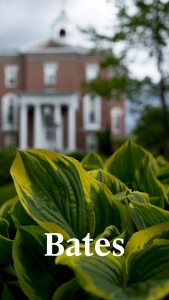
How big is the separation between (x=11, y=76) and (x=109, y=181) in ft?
154

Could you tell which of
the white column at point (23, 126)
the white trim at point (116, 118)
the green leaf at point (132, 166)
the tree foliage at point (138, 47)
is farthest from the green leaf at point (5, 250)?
the white trim at point (116, 118)

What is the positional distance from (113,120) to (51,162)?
4593 cm

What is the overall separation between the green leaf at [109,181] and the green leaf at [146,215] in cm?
20

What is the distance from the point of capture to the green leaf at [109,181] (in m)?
0.95

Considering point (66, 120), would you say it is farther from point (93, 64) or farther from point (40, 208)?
point (40, 208)

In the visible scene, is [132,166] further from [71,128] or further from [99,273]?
[71,128]

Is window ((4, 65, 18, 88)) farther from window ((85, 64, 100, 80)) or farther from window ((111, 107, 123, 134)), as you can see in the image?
window ((111, 107, 123, 134))

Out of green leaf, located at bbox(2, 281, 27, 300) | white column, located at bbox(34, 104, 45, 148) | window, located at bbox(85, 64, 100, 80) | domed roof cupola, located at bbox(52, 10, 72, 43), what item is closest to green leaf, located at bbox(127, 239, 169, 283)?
green leaf, located at bbox(2, 281, 27, 300)

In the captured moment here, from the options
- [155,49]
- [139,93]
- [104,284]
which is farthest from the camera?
[139,93]

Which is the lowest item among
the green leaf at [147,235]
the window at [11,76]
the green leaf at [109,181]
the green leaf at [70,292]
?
the green leaf at [70,292]

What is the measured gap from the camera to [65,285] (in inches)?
25.4

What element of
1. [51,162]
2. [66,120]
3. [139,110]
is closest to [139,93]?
[139,110]

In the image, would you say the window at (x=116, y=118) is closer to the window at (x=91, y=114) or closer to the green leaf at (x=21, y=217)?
the window at (x=91, y=114)

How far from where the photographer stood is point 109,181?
0.96m
